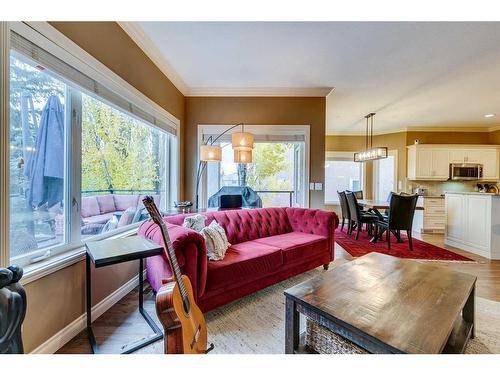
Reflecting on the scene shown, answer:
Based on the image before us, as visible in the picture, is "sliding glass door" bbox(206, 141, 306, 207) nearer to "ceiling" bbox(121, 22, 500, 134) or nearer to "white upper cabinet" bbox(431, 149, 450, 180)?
"ceiling" bbox(121, 22, 500, 134)

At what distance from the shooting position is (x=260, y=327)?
1804mm

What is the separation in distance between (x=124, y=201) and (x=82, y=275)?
946mm

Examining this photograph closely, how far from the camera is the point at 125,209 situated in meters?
2.56

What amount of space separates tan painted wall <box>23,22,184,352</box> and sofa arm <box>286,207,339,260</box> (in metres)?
2.12

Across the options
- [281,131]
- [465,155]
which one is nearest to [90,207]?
[281,131]

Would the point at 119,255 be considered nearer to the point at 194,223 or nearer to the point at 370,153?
the point at 194,223

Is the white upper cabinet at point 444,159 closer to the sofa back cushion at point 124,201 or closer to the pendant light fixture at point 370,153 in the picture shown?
the pendant light fixture at point 370,153

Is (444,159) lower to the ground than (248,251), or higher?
higher

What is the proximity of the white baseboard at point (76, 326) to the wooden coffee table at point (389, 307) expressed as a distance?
1.55 m

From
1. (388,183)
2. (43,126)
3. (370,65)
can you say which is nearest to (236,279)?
(43,126)

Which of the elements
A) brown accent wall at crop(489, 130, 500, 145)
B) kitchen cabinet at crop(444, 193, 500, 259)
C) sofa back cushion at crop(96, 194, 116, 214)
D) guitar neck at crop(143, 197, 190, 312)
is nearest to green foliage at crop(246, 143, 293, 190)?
sofa back cushion at crop(96, 194, 116, 214)

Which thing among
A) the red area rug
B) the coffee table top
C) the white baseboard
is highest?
the coffee table top

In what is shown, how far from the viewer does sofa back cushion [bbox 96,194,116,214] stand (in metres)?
2.18
